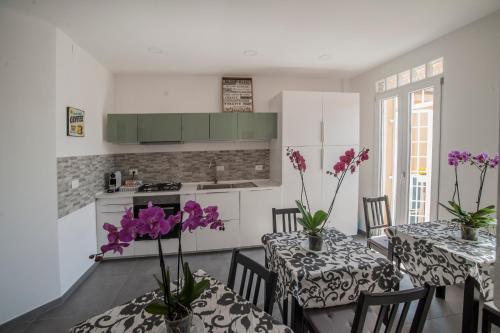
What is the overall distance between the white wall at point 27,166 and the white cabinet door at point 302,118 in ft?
8.68

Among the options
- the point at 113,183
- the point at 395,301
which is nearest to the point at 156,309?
the point at 395,301

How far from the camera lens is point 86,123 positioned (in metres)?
2.88

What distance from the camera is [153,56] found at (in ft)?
10.1

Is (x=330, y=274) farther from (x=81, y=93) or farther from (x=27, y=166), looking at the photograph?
(x=81, y=93)

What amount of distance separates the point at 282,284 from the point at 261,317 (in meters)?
0.54

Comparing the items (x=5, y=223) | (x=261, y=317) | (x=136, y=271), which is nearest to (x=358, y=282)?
(x=261, y=317)

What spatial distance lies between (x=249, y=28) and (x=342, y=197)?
104 inches

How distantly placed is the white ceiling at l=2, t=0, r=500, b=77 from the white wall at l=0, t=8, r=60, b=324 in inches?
11.4

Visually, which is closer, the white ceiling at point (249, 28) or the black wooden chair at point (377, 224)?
the white ceiling at point (249, 28)

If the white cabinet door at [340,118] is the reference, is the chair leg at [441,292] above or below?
below

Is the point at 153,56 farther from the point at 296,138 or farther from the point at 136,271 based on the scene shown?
the point at 136,271

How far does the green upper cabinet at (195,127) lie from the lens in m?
3.53

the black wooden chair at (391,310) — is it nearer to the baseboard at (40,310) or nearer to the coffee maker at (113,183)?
the baseboard at (40,310)

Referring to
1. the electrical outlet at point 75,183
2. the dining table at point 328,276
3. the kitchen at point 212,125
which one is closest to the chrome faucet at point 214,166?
the kitchen at point 212,125
